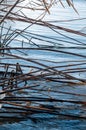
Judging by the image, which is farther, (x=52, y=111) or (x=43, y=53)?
(x=43, y=53)

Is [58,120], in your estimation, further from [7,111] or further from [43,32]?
[43,32]

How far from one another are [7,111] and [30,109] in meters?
0.36

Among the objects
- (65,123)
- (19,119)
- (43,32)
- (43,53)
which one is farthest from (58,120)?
(43,32)

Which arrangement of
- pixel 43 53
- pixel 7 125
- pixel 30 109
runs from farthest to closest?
1. pixel 43 53
2. pixel 7 125
3. pixel 30 109

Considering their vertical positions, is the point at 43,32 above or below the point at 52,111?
above

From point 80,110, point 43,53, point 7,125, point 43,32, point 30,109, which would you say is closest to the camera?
point 30,109

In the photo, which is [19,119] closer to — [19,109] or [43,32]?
[19,109]

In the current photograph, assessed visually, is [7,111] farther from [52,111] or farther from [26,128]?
[52,111]

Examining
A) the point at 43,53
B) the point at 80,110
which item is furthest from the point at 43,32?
the point at 80,110

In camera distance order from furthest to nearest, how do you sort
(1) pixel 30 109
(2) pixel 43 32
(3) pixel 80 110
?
(2) pixel 43 32
(3) pixel 80 110
(1) pixel 30 109

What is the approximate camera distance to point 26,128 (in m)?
3.42

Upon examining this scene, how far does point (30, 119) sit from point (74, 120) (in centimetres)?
33

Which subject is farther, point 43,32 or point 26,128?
point 43,32

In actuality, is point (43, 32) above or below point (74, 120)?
above
